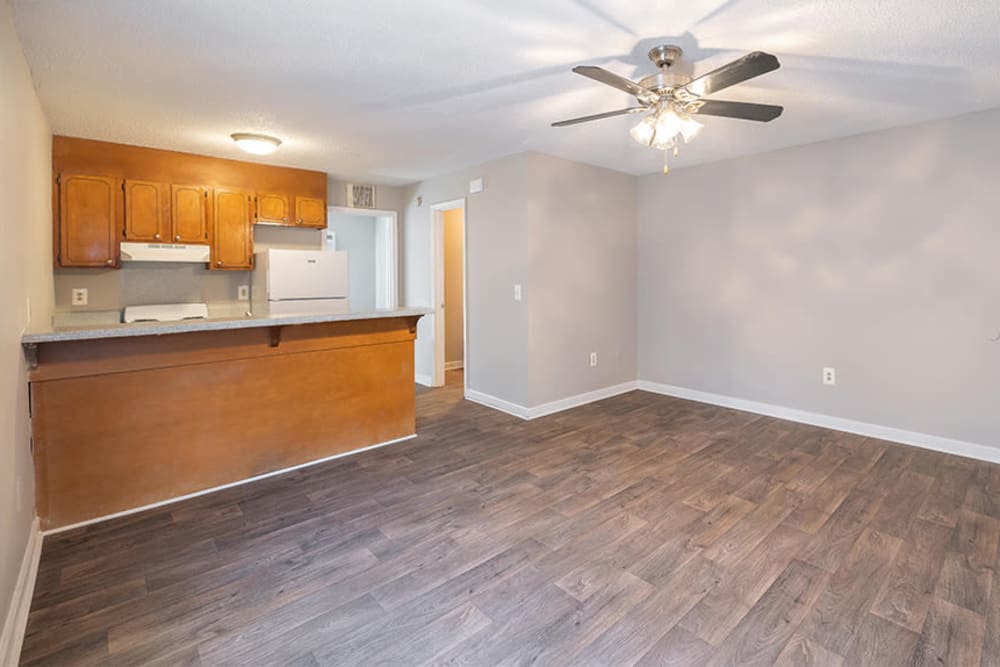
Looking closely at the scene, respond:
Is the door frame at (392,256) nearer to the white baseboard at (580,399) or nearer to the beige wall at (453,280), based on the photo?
the beige wall at (453,280)

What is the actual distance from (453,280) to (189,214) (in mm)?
3083

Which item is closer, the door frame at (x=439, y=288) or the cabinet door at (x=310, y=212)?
the cabinet door at (x=310, y=212)

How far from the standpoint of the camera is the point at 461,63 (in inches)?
95.7

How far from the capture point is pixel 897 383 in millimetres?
3645

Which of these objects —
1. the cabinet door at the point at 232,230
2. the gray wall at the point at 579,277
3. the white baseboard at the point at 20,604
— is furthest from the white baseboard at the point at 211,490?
the cabinet door at the point at 232,230

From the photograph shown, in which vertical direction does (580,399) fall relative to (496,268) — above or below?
below

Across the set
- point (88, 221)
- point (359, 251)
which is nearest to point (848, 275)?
point (359, 251)

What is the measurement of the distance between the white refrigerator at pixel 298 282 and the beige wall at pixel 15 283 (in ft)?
5.81

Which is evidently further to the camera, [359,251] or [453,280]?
[359,251]

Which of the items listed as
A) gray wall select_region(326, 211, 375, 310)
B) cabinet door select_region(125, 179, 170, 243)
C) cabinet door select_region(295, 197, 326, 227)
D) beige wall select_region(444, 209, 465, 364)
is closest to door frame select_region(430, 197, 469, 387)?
beige wall select_region(444, 209, 465, 364)

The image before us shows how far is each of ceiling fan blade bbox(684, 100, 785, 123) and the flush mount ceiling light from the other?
9.76 ft

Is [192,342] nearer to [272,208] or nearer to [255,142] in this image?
[255,142]

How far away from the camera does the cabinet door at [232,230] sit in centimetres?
438

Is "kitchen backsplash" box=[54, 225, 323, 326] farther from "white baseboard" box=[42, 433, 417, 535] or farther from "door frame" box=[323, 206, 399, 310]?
"white baseboard" box=[42, 433, 417, 535]
